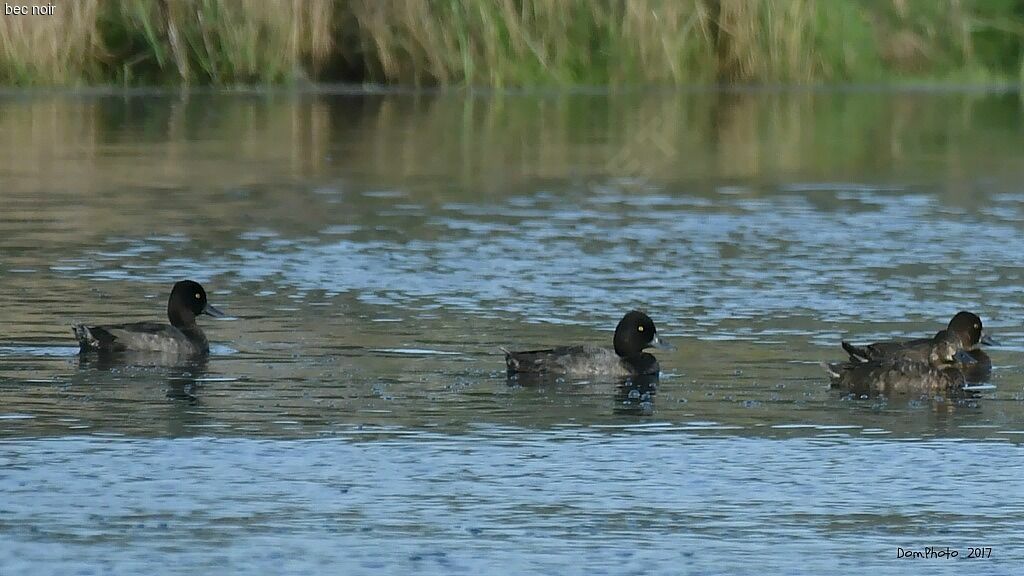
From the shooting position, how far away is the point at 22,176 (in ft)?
76.2

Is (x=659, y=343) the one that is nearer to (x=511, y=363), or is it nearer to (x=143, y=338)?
(x=511, y=363)

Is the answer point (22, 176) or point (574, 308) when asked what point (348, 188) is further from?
point (574, 308)

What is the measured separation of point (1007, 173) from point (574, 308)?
10.1m

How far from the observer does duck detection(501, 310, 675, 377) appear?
12422mm

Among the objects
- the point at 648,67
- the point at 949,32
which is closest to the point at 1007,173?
the point at 648,67

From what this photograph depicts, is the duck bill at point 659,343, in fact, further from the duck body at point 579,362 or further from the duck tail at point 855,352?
the duck tail at point 855,352

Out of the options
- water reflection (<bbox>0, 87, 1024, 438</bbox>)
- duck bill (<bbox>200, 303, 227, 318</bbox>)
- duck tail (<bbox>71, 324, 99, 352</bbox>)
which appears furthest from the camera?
duck bill (<bbox>200, 303, 227, 318</bbox>)

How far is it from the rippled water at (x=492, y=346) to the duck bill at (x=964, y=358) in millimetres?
248

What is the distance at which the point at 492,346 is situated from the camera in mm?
13555

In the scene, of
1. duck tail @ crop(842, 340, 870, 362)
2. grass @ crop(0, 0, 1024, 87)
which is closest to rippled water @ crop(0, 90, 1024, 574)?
duck tail @ crop(842, 340, 870, 362)

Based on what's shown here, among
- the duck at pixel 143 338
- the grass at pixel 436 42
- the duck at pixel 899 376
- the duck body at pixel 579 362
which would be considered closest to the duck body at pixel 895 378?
the duck at pixel 899 376

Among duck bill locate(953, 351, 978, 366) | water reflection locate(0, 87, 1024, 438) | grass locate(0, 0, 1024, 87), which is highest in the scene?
grass locate(0, 0, 1024, 87)

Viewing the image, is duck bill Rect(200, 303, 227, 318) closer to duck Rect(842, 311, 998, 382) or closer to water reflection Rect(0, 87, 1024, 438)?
water reflection Rect(0, 87, 1024, 438)

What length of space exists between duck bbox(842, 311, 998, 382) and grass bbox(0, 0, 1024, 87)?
18.8 m
